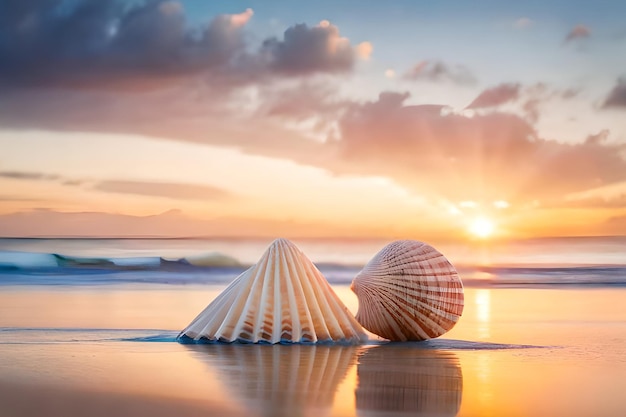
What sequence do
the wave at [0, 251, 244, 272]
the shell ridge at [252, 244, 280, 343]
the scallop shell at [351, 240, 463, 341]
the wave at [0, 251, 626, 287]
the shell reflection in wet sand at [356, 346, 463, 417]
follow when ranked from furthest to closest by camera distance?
the wave at [0, 251, 244, 272] → the wave at [0, 251, 626, 287] → the scallop shell at [351, 240, 463, 341] → the shell ridge at [252, 244, 280, 343] → the shell reflection in wet sand at [356, 346, 463, 417]

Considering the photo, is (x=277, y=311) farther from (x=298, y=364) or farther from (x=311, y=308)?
(x=298, y=364)

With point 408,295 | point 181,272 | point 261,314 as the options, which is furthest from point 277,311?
point 181,272

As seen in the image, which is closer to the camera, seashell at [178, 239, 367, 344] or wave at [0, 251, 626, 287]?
Result: seashell at [178, 239, 367, 344]

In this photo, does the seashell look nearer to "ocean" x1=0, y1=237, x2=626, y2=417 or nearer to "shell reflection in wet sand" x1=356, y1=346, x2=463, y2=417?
"ocean" x1=0, y1=237, x2=626, y2=417

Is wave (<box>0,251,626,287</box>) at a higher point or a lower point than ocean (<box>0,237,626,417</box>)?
higher

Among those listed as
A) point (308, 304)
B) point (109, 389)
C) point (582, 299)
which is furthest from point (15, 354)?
point (582, 299)

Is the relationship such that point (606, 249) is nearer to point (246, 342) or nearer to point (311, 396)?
point (246, 342)

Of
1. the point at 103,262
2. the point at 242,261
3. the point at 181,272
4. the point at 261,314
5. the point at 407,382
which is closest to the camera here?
the point at 407,382

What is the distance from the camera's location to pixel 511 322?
8336mm

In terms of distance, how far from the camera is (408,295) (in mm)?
6695

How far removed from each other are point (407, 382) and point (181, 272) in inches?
461

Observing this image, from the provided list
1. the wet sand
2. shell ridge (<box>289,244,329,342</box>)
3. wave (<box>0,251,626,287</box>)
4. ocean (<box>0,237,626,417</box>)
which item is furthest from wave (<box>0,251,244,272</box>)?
shell ridge (<box>289,244,329,342</box>)

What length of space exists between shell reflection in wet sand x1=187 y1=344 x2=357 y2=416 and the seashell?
0.16 meters

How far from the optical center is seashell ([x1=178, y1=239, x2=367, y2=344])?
6.35 metres
